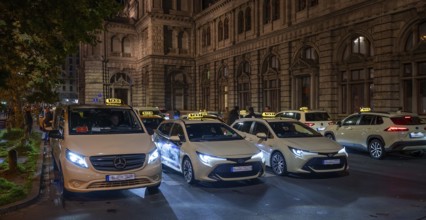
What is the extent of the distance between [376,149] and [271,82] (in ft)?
66.1

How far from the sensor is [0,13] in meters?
7.96

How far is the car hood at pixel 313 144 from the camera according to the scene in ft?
33.4

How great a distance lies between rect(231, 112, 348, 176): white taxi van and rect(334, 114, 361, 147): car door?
4.24m

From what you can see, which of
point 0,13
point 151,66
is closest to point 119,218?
point 0,13

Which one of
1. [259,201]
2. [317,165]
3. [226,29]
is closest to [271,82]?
[226,29]

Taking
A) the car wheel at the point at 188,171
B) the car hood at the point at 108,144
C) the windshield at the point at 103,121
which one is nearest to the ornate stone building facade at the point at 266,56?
the car wheel at the point at 188,171

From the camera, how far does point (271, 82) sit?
34.2 m

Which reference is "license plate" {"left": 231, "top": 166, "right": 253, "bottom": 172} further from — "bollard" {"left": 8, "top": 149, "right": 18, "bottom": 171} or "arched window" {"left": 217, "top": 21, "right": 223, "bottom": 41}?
"arched window" {"left": 217, "top": 21, "right": 223, "bottom": 41}

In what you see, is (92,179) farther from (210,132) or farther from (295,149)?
(295,149)

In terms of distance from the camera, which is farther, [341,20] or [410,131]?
[341,20]

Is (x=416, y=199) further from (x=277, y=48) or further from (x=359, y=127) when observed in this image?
(x=277, y=48)

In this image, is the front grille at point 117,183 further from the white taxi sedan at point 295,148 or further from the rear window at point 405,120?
the rear window at point 405,120

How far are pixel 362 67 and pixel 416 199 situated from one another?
17.9 m

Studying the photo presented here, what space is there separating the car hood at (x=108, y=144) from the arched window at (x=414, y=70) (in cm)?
1733
